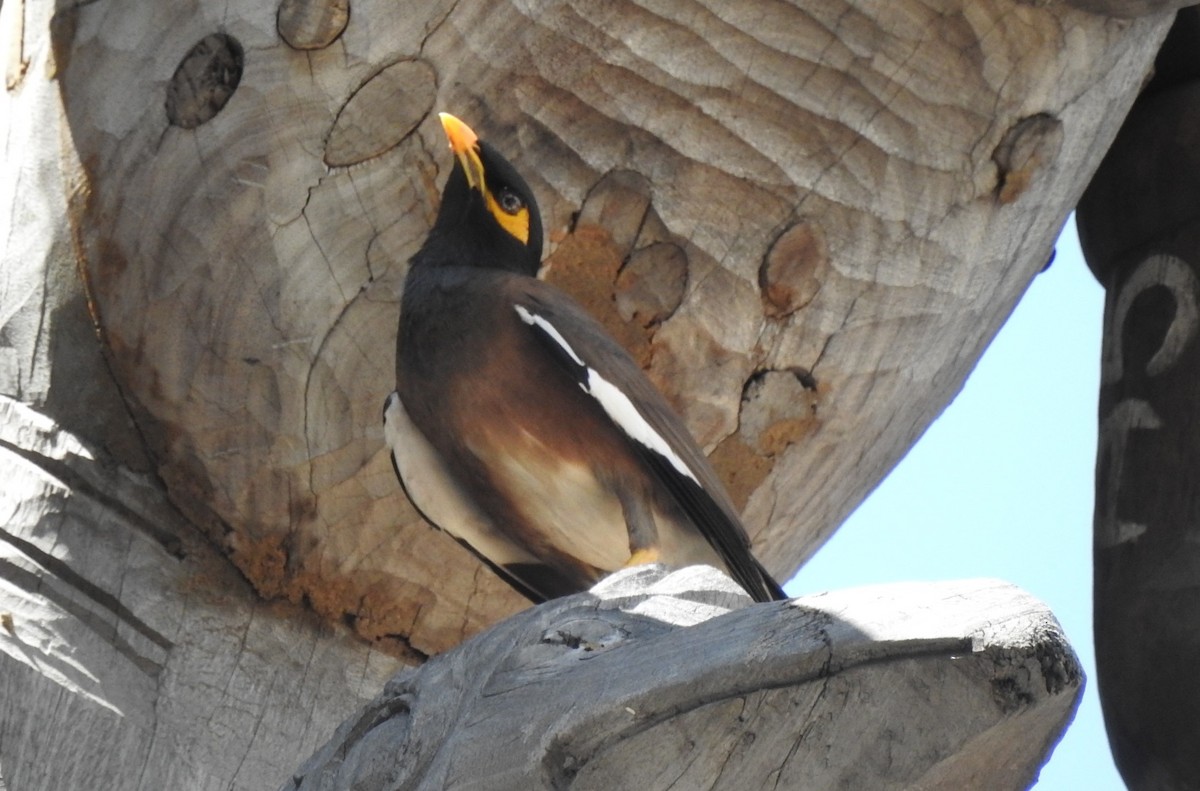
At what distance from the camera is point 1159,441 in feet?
7.48

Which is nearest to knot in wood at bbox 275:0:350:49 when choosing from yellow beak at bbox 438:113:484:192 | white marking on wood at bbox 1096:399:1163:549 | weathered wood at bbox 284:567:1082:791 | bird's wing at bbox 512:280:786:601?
yellow beak at bbox 438:113:484:192

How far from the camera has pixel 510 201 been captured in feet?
7.12

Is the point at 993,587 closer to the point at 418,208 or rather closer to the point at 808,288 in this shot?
the point at 808,288

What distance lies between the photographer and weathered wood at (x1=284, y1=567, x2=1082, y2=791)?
1087 mm

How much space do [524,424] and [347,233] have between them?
345mm

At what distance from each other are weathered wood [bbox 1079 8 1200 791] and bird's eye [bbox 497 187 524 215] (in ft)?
2.85

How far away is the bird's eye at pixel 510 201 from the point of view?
2.12m

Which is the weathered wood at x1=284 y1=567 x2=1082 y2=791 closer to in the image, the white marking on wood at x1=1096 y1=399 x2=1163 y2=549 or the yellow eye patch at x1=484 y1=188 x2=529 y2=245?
the yellow eye patch at x1=484 y1=188 x2=529 y2=245

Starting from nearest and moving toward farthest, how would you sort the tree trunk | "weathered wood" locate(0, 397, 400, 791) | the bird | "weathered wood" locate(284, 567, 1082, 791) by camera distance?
"weathered wood" locate(284, 567, 1082, 791)
"weathered wood" locate(0, 397, 400, 791)
the tree trunk
the bird

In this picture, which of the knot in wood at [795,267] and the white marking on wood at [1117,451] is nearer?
the knot in wood at [795,267]

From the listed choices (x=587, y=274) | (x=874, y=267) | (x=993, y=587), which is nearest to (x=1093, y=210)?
(x=874, y=267)

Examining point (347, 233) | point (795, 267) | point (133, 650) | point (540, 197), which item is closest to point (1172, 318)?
point (795, 267)

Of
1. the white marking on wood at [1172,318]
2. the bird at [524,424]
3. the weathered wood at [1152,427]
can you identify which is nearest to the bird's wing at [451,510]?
the bird at [524,424]

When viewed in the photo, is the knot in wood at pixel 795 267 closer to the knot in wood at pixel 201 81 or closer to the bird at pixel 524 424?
the bird at pixel 524 424
